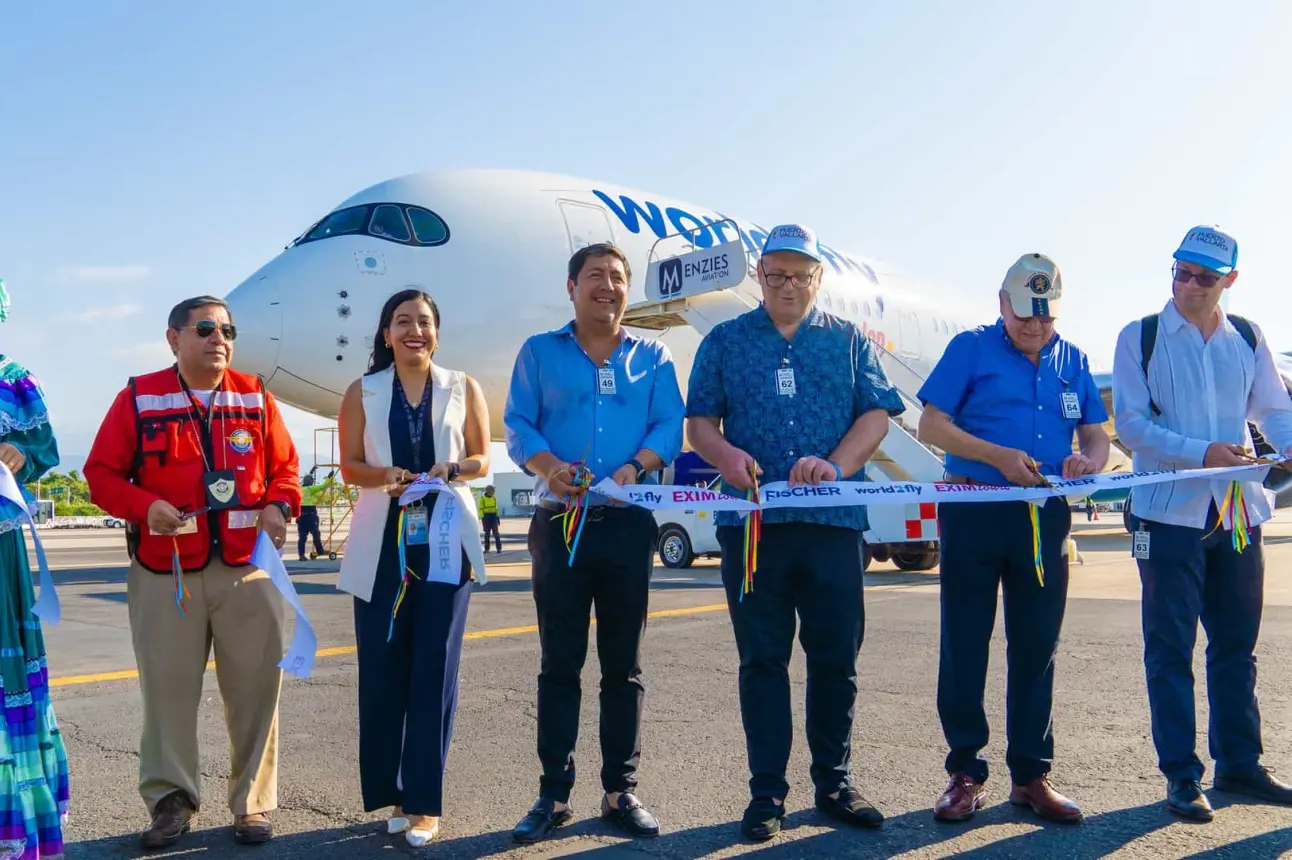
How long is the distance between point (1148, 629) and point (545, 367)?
2.33m

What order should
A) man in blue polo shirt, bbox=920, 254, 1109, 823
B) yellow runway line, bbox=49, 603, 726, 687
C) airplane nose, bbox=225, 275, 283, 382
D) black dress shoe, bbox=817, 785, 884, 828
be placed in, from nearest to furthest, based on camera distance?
1. black dress shoe, bbox=817, 785, 884, 828
2. man in blue polo shirt, bbox=920, 254, 1109, 823
3. yellow runway line, bbox=49, 603, 726, 687
4. airplane nose, bbox=225, 275, 283, 382

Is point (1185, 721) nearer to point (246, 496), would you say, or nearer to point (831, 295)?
point (246, 496)

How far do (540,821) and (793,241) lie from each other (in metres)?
2.06

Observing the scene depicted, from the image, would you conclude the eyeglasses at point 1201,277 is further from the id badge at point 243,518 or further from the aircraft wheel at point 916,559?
the aircraft wheel at point 916,559

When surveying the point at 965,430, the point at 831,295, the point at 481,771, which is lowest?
the point at 481,771

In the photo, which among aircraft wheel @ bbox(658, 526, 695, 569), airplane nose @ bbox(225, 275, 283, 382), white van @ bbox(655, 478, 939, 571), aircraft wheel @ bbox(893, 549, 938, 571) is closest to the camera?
airplane nose @ bbox(225, 275, 283, 382)

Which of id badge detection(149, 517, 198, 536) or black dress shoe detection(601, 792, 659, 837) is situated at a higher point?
id badge detection(149, 517, 198, 536)


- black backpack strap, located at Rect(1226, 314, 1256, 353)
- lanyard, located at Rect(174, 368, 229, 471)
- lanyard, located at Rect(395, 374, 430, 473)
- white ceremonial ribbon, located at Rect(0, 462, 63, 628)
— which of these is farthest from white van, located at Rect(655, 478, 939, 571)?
white ceremonial ribbon, located at Rect(0, 462, 63, 628)

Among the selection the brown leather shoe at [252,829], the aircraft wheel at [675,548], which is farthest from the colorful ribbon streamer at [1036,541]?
the aircraft wheel at [675,548]

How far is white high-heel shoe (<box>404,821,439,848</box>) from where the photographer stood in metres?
3.22

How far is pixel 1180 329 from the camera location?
3.88 metres

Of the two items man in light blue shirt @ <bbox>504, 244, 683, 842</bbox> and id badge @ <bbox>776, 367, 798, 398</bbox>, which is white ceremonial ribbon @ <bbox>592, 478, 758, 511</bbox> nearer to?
man in light blue shirt @ <bbox>504, 244, 683, 842</bbox>

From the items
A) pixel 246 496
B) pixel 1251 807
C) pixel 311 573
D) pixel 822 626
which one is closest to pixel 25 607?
pixel 246 496

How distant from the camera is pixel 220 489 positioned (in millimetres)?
3408
